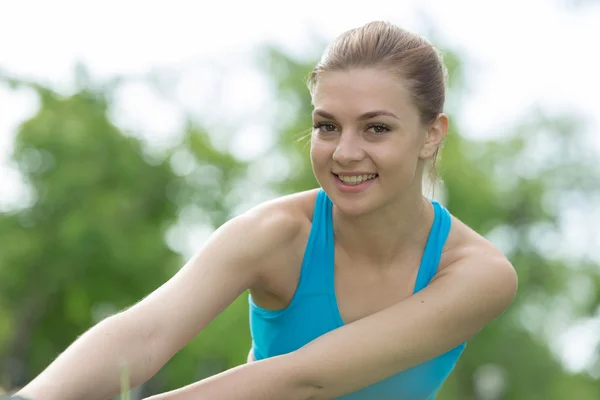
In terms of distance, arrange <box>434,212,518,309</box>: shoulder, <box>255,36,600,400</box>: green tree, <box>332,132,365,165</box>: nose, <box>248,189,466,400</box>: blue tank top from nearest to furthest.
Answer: <box>332,132,365,165</box>: nose, <box>434,212,518,309</box>: shoulder, <box>248,189,466,400</box>: blue tank top, <box>255,36,600,400</box>: green tree

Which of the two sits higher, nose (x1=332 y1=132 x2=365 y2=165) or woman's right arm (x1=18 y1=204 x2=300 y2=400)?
nose (x1=332 y1=132 x2=365 y2=165)

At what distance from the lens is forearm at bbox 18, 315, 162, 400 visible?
8.77 ft

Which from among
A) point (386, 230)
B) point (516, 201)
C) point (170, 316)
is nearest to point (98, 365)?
point (170, 316)

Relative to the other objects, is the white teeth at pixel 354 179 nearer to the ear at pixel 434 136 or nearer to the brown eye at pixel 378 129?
the brown eye at pixel 378 129

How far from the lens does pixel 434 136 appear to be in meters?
3.65

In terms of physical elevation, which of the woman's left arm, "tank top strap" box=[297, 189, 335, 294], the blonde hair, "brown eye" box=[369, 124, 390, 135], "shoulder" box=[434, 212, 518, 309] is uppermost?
the blonde hair

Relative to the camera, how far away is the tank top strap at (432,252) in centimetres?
368

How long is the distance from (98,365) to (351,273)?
1275mm

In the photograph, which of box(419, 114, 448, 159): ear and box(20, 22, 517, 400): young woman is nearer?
box(20, 22, 517, 400): young woman

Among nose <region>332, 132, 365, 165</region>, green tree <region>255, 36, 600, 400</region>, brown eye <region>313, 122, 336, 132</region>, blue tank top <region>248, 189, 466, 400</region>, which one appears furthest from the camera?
green tree <region>255, 36, 600, 400</region>

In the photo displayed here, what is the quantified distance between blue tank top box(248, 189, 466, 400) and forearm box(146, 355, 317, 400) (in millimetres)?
409

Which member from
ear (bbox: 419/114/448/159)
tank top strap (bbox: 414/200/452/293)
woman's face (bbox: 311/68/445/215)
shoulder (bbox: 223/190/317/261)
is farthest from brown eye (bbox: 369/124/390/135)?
tank top strap (bbox: 414/200/452/293)

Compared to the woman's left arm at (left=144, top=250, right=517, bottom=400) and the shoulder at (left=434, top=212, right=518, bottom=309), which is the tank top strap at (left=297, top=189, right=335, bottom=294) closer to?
the woman's left arm at (left=144, top=250, right=517, bottom=400)

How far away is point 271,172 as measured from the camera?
75.3 ft
